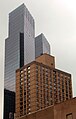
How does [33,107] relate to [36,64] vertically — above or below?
below

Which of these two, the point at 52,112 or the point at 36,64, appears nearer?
the point at 52,112

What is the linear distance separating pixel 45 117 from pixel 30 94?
145101 millimetres

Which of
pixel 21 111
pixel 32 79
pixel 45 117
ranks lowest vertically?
pixel 45 117

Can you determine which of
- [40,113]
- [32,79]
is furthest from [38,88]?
[40,113]

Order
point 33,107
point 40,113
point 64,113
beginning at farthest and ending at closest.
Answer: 1. point 33,107
2. point 40,113
3. point 64,113

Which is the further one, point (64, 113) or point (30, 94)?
point (30, 94)

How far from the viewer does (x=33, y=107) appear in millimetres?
187250

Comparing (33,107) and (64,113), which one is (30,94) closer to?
(33,107)

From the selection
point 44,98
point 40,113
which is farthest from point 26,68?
point 40,113

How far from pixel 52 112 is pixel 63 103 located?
2.32 metres

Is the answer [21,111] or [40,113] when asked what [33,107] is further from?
[40,113]

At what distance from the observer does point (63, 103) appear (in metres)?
44.3

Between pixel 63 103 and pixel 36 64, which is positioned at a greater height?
pixel 36 64

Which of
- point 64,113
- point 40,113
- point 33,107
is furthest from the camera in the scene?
point 33,107
